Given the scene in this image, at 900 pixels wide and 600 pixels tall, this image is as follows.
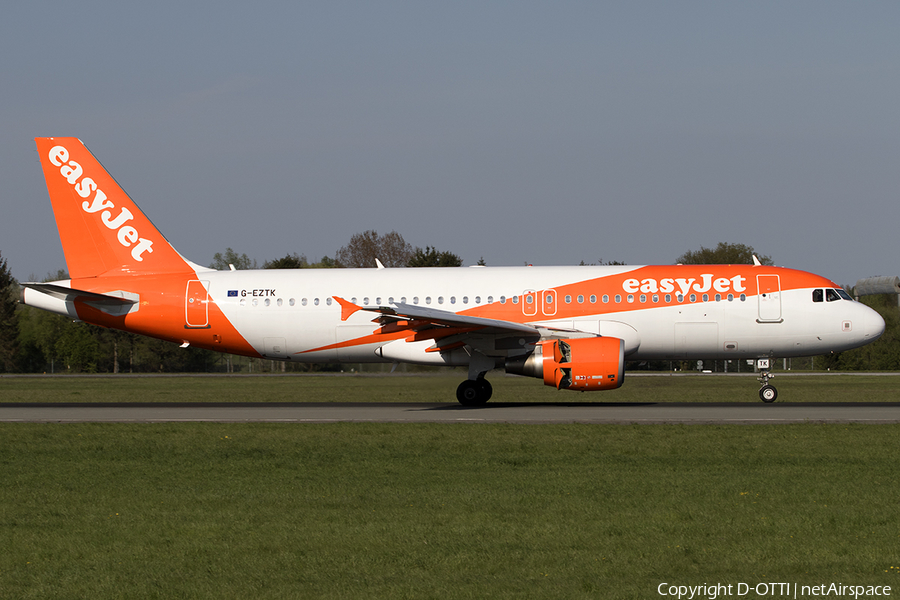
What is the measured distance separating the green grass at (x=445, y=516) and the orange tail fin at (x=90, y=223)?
12.0m

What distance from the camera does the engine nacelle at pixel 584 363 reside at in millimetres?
22781

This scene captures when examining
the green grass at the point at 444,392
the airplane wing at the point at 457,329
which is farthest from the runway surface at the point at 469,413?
the green grass at the point at 444,392

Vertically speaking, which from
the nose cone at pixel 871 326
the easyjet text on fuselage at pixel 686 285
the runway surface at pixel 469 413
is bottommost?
the runway surface at pixel 469 413

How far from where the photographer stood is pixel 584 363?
74.8ft

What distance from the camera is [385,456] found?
14273 millimetres

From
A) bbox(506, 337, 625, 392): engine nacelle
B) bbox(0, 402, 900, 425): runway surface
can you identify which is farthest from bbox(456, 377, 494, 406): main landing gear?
bbox(506, 337, 625, 392): engine nacelle

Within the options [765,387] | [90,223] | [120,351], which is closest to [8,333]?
[120,351]

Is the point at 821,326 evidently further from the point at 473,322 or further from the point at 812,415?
the point at 473,322

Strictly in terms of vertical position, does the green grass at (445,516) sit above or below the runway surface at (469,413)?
below

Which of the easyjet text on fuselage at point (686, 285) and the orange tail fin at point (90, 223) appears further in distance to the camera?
the orange tail fin at point (90, 223)

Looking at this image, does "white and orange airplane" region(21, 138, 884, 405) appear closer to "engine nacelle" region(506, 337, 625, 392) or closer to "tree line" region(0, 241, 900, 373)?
"engine nacelle" region(506, 337, 625, 392)

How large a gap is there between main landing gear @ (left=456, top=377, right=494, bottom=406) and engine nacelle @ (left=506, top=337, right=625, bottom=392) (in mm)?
2537

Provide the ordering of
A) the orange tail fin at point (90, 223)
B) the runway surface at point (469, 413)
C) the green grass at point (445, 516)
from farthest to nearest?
the orange tail fin at point (90, 223)
the runway surface at point (469, 413)
the green grass at point (445, 516)

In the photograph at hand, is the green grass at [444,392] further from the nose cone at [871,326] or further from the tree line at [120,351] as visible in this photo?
the tree line at [120,351]
